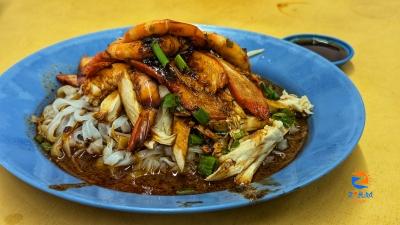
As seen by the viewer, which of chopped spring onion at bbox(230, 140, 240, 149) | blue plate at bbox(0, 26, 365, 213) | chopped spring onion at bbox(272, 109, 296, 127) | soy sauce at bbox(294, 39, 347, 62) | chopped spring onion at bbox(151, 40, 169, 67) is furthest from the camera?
soy sauce at bbox(294, 39, 347, 62)

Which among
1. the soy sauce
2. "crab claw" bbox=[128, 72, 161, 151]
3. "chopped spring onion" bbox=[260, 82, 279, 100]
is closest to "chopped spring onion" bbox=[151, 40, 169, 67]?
"crab claw" bbox=[128, 72, 161, 151]

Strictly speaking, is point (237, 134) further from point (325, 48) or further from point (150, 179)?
point (325, 48)

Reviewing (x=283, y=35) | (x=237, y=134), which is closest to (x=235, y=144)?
(x=237, y=134)

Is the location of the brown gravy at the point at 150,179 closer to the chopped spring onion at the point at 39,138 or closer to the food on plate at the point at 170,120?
the food on plate at the point at 170,120

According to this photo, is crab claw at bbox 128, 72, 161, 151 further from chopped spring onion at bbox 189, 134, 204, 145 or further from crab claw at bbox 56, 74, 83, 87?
crab claw at bbox 56, 74, 83, 87

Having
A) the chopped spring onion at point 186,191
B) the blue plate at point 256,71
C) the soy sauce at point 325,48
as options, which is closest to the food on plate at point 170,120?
the chopped spring onion at point 186,191

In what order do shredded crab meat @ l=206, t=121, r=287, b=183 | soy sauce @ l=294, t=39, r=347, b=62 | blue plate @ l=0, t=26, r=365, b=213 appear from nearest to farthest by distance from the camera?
blue plate @ l=0, t=26, r=365, b=213 → shredded crab meat @ l=206, t=121, r=287, b=183 → soy sauce @ l=294, t=39, r=347, b=62

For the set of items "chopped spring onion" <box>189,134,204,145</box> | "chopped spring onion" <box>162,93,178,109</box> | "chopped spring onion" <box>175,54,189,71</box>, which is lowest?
"chopped spring onion" <box>189,134,204,145</box>
